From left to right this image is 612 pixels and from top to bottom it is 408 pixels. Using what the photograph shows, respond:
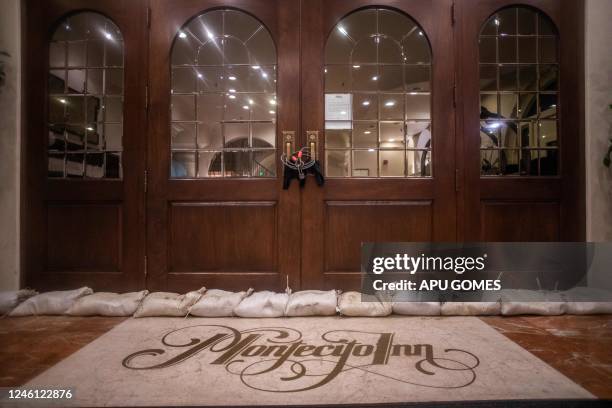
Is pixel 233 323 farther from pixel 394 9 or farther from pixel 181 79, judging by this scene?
pixel 394 9

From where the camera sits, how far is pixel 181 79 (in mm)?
3098

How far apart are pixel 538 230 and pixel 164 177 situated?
3320 millimetres

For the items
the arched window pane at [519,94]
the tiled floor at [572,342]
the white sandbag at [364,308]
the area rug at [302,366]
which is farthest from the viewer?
the arched window pane at [519,94]

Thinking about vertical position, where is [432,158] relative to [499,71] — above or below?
below

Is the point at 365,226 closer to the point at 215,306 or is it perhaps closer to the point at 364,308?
the point at 364,308

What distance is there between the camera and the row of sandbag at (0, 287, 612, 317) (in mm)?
2594

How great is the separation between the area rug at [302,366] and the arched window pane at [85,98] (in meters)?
1.56

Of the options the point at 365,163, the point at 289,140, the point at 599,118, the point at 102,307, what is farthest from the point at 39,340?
the point at 599,118

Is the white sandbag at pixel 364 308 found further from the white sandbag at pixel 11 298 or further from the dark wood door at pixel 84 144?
the white sandbag at pixel 11 298

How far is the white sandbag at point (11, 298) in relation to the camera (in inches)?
104

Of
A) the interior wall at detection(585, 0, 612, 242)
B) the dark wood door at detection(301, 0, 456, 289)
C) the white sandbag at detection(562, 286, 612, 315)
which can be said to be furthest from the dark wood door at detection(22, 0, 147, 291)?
the interior wall at detection(585, 0, 612, 242)

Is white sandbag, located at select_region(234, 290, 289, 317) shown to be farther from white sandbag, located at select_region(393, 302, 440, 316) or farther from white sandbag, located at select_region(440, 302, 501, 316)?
white sandbag, located at select_region(440, 302, 501, 316)

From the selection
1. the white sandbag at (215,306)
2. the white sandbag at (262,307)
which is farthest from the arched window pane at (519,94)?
the white sandbag at (215,306)

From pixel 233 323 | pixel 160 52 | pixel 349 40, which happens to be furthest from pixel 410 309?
pixel 160 52
